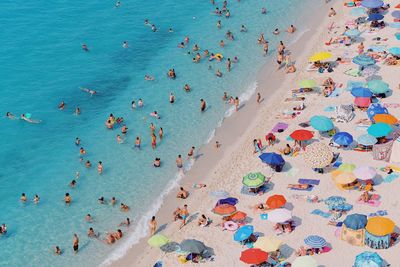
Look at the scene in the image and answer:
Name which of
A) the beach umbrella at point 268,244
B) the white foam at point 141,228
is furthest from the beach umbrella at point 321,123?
the beach umbrella at point 268,244

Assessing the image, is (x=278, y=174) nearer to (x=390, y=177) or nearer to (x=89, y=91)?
(x=390, y=177)

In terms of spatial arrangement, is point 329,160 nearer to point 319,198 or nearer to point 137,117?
point 319,198

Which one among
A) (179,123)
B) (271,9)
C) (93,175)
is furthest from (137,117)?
(271,9)

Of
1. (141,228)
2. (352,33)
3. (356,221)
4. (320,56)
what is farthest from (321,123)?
(352,33)

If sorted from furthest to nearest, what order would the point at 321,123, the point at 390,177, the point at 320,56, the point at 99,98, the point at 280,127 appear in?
the point at 99,98 → the point at 320,56 → the point at 280,127 → the point at 321,123 → the point at 390,177

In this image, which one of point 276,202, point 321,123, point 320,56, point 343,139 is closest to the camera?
point 276,202

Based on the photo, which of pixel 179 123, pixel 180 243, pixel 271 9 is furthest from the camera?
pixel 271 9
